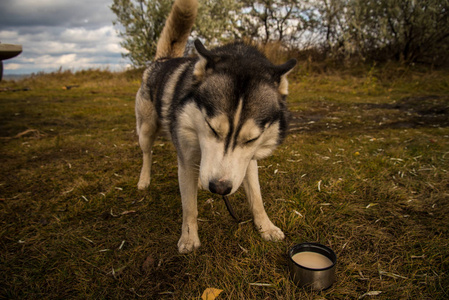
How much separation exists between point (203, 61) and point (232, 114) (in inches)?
20.7

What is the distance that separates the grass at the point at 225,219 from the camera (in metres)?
1.71

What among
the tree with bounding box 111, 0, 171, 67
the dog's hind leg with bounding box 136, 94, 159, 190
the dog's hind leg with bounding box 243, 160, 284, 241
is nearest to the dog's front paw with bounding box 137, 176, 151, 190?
the dog's hind leg with bounding box 136, 94, 159, 190

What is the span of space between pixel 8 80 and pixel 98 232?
17.0 m

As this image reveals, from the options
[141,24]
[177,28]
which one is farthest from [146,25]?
[177,28]

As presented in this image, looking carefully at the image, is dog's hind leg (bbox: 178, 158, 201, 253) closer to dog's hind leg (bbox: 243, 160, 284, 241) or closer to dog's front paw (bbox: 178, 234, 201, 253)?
dog's front paw (bbox: 178, 234, 201, 253)

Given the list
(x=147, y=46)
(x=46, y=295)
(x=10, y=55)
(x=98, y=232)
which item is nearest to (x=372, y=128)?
(x=98, y=232)

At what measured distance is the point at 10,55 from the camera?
3.47 meters

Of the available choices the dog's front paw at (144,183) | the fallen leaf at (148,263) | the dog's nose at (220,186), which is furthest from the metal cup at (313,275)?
the dog's front paw at (144,183)

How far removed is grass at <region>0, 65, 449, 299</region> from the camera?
1.71m

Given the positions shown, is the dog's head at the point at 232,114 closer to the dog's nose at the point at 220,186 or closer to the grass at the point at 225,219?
the dog's nose at the point at 220,186

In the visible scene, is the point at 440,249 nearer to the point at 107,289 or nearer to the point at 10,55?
the point at 107,289

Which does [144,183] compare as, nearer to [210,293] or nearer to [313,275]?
[210,293]

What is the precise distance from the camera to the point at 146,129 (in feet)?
10.3

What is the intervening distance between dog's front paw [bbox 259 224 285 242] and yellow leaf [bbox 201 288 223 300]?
666mm
